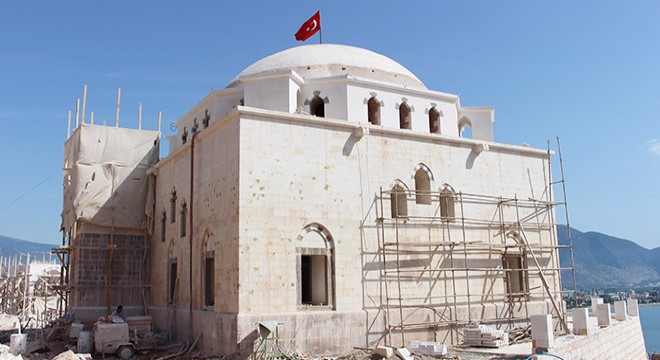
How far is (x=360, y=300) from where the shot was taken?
14.9m

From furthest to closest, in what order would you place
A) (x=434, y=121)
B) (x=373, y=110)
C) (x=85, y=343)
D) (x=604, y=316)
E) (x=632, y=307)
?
(x=632, y=307)
(x=434, y=121)
(x=604, y=316)
(x=373, y=110)
(x=85, y=343)

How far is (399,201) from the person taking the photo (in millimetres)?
16500

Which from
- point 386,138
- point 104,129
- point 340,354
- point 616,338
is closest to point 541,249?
point 616,338

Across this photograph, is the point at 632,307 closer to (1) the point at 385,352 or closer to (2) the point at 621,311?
(2) the point at 621,311

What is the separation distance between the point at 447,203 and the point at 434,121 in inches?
116

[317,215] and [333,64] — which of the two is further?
[333,64]

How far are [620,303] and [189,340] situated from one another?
14.9 meters

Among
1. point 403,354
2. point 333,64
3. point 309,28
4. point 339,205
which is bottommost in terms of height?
point 403,354

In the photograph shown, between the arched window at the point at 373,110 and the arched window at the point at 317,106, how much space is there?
140 cm

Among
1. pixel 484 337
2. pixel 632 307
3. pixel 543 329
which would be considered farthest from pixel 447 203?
pixel 632 307

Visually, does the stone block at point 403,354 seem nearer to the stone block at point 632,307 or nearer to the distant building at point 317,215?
the distant building at point 317,215

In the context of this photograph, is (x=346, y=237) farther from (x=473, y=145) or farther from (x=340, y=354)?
(x=473, y=145)

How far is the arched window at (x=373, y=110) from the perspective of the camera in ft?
57.6

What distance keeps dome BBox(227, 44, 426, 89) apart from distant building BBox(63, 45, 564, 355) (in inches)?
3.0
